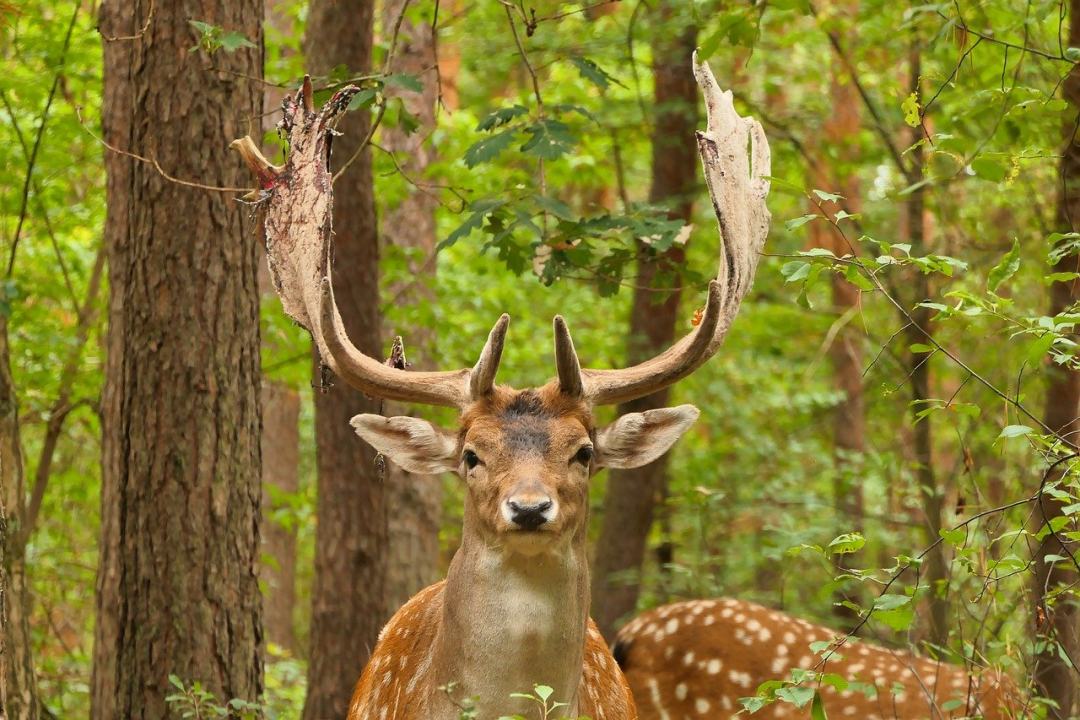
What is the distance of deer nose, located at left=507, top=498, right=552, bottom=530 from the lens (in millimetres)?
4512

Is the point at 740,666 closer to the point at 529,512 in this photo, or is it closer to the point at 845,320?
A: the point at 529,512

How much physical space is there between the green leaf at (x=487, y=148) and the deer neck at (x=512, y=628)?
1924 millimetres

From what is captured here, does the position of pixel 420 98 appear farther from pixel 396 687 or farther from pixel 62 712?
pixel 396 687

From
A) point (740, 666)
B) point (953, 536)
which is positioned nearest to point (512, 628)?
point (953, 536)

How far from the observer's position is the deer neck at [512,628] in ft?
15.6

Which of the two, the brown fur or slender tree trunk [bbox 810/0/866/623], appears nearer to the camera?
the brown fur

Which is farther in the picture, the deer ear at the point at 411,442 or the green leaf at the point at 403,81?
the green leaf at the point at 403,81

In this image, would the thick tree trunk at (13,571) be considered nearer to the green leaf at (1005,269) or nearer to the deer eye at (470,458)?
the deer eye at (470,458)

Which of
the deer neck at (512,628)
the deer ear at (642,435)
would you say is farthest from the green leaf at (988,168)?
the deer neck at (512,628)

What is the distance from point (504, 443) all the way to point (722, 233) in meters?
1.13

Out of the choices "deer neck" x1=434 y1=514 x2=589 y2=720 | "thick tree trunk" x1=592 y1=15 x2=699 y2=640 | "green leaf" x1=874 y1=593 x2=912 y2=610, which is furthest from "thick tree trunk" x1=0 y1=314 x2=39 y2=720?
"thick tree trunk" x1=592 y1=15 x2=699 y2=640

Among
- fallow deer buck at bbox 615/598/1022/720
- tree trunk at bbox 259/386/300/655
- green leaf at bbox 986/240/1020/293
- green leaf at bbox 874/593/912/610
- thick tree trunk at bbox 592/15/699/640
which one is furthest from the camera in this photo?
tree trunk at bbox 259/386/300/655

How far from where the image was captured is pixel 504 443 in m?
4.88

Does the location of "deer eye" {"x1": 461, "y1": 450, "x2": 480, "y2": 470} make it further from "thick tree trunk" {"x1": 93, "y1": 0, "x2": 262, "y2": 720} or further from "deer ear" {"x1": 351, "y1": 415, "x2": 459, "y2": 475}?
"thick tree trunk" {"x1": 93, "y1": 0, "x2": 262, "y2": 720}
